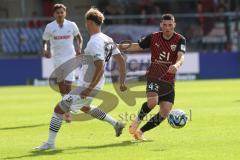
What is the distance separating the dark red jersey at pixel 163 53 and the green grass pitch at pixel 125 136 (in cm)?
110

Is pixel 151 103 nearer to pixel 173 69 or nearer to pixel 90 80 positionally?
pixel 173 69

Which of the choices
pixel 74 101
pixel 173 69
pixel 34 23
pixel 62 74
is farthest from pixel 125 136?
pixel 34 23

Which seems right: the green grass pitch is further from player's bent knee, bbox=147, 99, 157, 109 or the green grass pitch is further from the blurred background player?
the blurred background player

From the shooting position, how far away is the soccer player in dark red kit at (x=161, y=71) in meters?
12.3

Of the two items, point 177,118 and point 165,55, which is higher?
point 165,55

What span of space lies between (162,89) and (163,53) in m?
0.62

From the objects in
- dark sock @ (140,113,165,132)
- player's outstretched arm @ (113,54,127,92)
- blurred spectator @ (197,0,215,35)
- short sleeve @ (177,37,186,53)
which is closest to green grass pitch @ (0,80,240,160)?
dark sock @ (140,113,165,132)

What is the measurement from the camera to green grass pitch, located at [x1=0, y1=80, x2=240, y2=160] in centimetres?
1078

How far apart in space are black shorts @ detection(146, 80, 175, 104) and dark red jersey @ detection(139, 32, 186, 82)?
4.7 inches

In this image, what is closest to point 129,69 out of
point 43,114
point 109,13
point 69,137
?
point 109,13

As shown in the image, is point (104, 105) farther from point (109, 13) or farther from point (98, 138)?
point (109, 13)

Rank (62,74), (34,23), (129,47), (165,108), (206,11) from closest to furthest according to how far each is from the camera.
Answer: (165,108) < (129,47) < (62,74) < (34,23) < (206,11)

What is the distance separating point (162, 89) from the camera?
12.4m

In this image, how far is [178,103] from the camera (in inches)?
766
